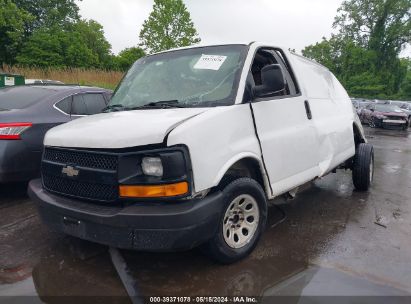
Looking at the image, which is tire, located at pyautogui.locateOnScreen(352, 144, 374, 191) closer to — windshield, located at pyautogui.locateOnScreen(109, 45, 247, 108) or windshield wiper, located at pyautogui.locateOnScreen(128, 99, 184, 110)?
windshield, located at pyautogui.locateOnScreen(109, 45, 247, 108)

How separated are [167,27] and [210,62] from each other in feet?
108

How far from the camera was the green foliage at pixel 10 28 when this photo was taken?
29688 millimetres

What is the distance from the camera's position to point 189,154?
273 cm

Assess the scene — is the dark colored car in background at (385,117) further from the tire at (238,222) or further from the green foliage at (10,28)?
the green foliage at (10,28)

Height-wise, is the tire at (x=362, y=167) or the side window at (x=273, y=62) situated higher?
the side window at (x=273, y=62)

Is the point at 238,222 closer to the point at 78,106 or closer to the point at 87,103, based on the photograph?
the point at 78,106

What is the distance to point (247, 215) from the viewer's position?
3.34 metres

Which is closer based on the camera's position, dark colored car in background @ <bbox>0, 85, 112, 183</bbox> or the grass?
dark colored car in background @ <bbox>0, 85, 112, 183</bbox>

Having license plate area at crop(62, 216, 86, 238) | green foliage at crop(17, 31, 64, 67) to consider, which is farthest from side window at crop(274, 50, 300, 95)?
green foliage at crop(17, 31, 64, 67)

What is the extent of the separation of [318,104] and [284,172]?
1343 mm

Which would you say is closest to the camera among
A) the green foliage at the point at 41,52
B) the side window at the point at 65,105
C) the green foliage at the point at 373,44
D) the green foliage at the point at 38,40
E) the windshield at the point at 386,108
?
the side window at the point at 65,105

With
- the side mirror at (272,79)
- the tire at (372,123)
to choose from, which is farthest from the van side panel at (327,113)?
the tire at (372,123)

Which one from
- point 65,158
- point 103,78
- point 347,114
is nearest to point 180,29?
point 103,78

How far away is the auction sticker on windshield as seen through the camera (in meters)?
3.62
